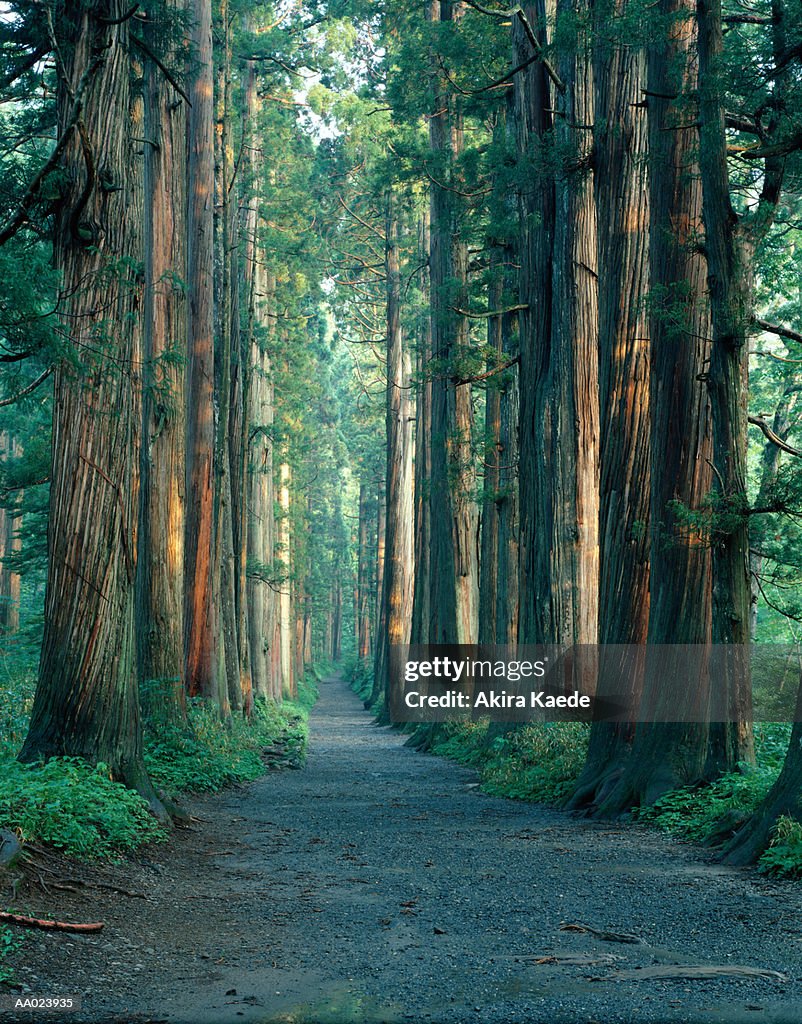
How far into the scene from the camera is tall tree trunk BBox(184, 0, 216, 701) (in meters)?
16.8

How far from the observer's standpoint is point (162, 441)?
13719mm

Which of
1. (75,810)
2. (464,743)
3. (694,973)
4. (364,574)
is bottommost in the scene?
(464,743)

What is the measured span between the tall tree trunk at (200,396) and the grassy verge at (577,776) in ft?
16.1

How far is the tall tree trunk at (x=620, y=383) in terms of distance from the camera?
1112 cm

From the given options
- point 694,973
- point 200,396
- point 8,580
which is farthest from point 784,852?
point 8,580

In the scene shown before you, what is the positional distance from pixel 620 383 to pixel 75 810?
290 inches

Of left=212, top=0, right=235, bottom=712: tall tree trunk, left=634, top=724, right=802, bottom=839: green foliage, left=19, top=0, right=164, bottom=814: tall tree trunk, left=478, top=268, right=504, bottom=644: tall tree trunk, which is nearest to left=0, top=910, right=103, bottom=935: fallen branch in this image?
left=19, top=0, right=164, bottom=814: tall tree trunk

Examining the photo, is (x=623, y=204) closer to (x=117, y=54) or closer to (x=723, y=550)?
(x=723, y=550)

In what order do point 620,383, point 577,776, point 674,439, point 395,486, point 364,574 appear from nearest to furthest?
point 674,439 < point 620,383 < point 577,776 < point 395,486 < point 364,574

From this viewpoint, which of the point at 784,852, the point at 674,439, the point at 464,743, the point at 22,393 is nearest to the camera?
the point at 784,852

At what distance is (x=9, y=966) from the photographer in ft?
15.2

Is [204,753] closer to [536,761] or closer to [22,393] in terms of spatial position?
[536,761]

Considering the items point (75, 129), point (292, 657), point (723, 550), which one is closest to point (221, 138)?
point (75, 129)

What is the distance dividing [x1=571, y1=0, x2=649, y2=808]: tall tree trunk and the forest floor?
1.91 meters
